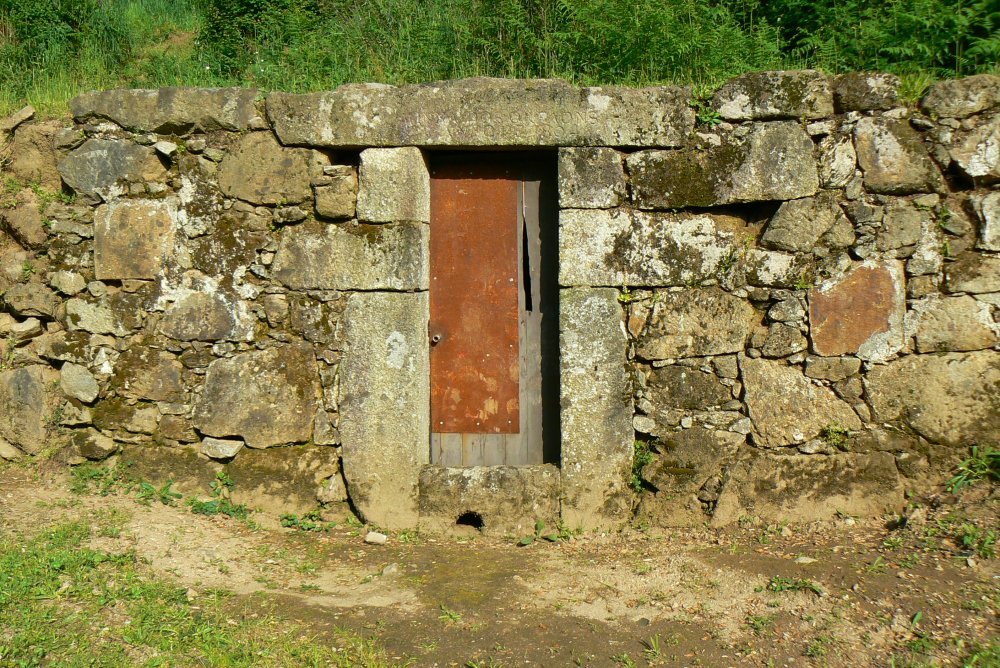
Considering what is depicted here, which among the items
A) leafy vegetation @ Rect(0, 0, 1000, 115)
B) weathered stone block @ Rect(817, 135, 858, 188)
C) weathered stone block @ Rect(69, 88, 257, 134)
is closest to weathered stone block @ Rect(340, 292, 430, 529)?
weathered stone block @ Rect(69, 88, 257, 134)

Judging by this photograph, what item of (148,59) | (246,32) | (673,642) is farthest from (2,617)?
(246,32)

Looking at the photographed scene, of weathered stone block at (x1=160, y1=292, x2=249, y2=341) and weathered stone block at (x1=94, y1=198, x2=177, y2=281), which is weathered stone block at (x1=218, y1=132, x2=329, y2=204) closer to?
weathered stone block at (x1=94, y1=198, x2=177, y2=281)

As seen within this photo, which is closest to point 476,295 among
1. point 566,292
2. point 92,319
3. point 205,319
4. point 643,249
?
point 566,292

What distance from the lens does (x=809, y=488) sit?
3.92m

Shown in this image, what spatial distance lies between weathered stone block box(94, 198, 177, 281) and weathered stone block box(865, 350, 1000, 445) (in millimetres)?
3720

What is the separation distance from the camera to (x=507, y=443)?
427cm

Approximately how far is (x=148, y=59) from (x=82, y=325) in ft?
8.20

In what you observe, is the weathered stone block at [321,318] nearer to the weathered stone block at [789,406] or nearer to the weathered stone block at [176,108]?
the weathered stone block at [176,108]

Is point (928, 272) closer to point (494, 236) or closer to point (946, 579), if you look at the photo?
point (946, 579)

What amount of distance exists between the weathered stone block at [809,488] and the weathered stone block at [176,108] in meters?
3.20

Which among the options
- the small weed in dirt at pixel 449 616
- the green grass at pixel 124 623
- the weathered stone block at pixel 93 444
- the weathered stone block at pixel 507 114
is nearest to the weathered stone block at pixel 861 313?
the weathered stone block at pixel 507 114

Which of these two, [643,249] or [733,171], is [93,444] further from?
[733,171]

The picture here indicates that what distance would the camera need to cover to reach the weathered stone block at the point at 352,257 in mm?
4000

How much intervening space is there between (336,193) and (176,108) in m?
0.97
